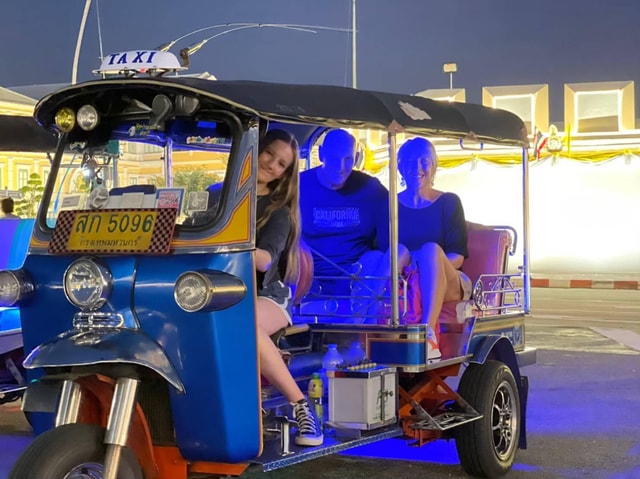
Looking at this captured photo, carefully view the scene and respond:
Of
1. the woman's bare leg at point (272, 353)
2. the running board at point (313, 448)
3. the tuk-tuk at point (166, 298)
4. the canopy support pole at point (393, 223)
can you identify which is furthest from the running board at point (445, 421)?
the woman's bare leg at point (272, 353)

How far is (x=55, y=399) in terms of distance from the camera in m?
4.88

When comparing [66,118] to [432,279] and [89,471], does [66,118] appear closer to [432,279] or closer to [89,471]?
[89,471]

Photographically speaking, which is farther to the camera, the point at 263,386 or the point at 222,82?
the point at 263,386

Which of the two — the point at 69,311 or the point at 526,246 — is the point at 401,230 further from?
the point at 69,311

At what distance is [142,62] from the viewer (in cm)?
519

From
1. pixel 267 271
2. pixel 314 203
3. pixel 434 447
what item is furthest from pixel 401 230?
pixel 267 271

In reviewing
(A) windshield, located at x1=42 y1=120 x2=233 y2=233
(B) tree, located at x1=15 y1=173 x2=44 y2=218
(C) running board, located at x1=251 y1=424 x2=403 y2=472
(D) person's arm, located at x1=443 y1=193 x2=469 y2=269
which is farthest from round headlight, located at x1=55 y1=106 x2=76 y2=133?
(D) person's arm, located at x1=443 y1=193 x2=469 y2=269

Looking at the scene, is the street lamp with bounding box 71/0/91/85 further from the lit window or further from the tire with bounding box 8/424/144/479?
the tire with bounding box 8/424/144/479

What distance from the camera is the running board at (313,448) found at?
16.7 feet

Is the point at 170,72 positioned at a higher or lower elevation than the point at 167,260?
higher

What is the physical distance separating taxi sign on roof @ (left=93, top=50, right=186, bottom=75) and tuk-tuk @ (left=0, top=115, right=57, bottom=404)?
2.02 m

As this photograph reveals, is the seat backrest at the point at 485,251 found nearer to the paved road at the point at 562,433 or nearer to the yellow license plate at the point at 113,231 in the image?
the paved road at the point at 562,433

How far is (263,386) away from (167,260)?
92 cm

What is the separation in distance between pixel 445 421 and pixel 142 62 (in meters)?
2.80
